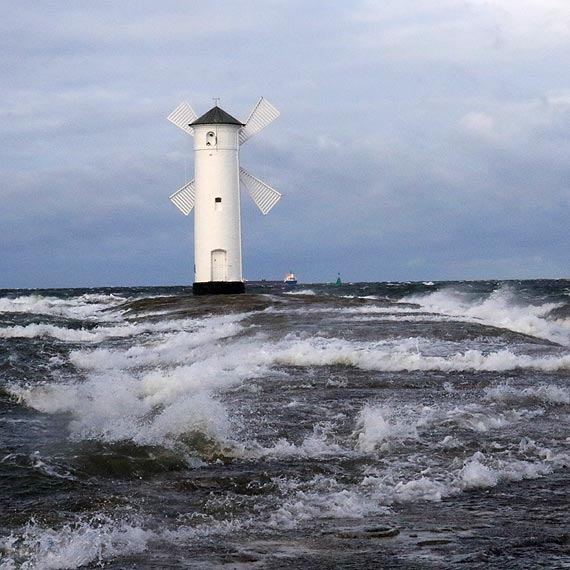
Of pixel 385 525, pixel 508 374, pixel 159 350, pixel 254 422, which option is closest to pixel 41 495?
pixel 385 525

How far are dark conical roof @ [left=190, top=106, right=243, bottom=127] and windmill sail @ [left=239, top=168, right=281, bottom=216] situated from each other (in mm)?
2621

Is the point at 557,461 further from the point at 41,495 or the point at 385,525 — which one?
the point at 41,495

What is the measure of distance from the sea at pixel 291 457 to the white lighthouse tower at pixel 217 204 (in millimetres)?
19836

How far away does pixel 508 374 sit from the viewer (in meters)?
17.0

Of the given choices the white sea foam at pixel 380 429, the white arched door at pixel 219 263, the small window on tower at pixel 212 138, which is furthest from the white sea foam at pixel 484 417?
the small window on tower at pixel 212 138

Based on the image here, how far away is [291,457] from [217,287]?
30680mm

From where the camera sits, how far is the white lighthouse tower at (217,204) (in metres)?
40.8

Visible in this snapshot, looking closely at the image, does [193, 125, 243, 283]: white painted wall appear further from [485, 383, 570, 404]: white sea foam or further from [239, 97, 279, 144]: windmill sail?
[485, 383, 570, 404]: white sea foam

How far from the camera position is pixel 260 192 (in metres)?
44.0

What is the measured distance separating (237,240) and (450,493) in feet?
107

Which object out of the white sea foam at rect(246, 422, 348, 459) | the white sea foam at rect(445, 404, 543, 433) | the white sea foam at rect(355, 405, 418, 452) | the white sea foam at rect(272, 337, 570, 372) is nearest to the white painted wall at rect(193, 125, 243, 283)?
the white sea foam at rect(272, 337, 570, 372)

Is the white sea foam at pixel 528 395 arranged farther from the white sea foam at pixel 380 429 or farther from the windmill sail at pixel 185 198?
the windmill sail at pixel 185 198

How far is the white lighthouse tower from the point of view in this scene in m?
40.8

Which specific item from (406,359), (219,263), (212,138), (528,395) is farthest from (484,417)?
(212,138)
